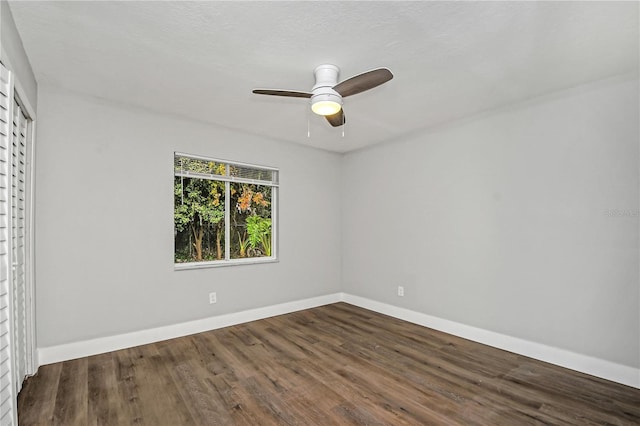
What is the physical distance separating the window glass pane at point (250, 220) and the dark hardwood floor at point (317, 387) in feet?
4.02

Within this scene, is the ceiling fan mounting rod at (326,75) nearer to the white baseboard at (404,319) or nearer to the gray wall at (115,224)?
the gray wall at (115,224)

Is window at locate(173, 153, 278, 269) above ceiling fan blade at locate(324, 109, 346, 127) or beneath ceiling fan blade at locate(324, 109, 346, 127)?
beneath

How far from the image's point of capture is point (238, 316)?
4.05m

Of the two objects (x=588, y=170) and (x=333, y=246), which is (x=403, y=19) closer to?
(x=588, y=170)

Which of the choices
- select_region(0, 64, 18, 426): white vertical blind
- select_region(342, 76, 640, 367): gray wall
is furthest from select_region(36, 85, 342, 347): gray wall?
select_region(342, 76, 640, 367): gray wall

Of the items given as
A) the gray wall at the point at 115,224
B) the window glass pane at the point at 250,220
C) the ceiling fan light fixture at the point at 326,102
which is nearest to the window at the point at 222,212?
the window glass pane at the point at 250,220

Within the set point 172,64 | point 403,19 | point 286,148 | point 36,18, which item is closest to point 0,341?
point 36,18

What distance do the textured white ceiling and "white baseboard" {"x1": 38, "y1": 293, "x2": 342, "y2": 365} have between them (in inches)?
92.9

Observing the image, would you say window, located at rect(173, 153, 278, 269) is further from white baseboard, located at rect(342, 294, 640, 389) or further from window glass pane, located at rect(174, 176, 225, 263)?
white baseboard, located at rect(342, 294, 640, 389)

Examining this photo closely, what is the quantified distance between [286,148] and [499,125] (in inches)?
105

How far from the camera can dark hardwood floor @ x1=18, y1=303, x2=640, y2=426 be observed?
2.15 m

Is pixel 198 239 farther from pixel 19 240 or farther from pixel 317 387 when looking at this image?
pixel 317 387

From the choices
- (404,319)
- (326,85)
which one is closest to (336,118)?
(326,85)

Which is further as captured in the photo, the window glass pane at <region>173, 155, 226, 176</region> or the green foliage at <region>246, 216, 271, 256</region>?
the green foliage at <region>246, 216, 271, 256</region>
